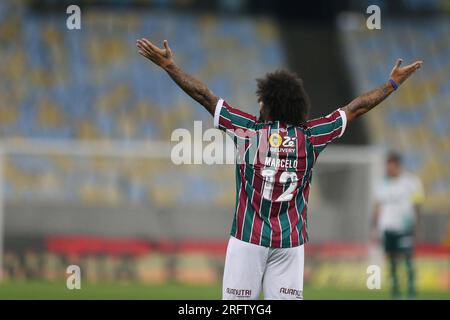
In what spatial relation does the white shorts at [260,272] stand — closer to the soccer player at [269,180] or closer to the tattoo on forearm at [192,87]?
the soccer player at [269,180]

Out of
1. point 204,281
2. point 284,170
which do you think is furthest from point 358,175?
point 284,170

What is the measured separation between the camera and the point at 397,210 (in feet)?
45.6

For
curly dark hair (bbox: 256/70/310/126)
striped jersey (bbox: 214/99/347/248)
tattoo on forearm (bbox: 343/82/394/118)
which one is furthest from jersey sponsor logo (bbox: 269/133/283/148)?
tattoo on forearm (bbox: 343/82/394/118)

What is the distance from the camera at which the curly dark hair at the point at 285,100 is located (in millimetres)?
6344

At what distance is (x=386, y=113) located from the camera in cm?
2473

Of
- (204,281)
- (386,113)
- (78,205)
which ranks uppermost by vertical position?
(386,113)

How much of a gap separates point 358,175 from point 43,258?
21.9 feet

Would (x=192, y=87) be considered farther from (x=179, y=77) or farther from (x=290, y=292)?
(x=290, y=292)

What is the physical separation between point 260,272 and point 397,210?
7996 mm

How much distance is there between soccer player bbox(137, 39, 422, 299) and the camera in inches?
244

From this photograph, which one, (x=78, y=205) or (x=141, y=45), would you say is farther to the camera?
(x=78, y=205)

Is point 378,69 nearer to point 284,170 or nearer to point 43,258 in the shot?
point 43,258

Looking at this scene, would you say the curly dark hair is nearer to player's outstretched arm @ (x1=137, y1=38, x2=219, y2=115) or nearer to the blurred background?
player's outstretched arm @ (x1=137, y1=38, x2=219, y2=115)

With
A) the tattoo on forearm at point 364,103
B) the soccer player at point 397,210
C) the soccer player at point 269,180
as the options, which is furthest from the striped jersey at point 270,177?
the soccer player at point 397,210
